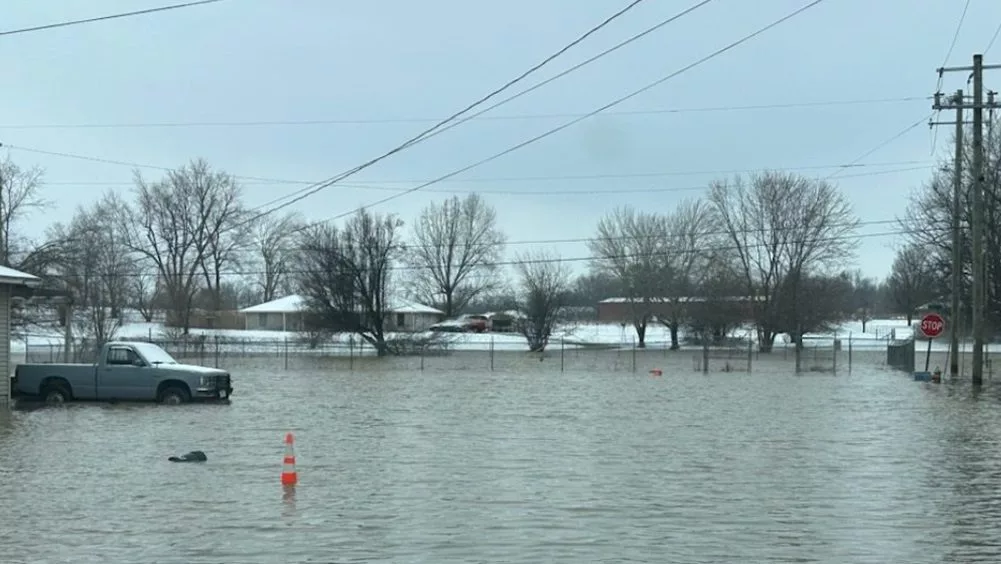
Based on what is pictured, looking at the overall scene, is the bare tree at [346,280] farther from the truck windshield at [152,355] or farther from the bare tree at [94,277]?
the truck windshield at [152,355]

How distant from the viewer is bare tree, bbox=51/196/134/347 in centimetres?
5350

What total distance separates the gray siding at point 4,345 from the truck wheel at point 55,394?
1.29 metres

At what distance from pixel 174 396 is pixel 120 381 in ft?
4.43

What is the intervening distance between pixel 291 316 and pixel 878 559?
292ft

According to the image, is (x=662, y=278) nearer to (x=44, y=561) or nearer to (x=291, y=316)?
(x=291, y=316)

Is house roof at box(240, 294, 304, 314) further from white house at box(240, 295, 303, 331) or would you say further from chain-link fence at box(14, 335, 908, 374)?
chain-link fence at box(14, 335, 908, 374)

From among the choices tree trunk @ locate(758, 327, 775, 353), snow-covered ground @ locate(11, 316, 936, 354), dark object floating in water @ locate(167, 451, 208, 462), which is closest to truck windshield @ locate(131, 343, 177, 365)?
dark object floating in water @ locate(167, 451, 208, 462)

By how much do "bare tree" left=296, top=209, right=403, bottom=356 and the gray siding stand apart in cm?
4634

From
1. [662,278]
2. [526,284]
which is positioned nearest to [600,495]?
[526,284]

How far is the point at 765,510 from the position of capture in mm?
12938

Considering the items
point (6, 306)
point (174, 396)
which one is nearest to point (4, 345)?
point (6, 306)

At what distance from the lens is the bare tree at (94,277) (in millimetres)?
53500

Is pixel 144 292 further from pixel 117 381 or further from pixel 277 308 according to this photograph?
pixel 117 381

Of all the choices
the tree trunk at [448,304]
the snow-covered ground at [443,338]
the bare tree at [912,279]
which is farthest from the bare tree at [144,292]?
the bare tree at [912,279]
